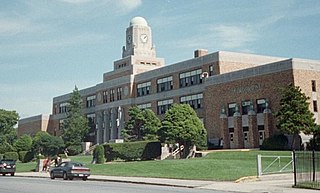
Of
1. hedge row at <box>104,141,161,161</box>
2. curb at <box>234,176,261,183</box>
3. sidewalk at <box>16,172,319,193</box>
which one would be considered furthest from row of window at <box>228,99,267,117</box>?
curb at <box>234,176,261,183</box>

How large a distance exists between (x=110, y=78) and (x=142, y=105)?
49.6 feet

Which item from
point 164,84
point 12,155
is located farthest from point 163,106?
point 12,155

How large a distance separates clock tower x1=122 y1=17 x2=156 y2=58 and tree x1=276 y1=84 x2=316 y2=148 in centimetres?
4821

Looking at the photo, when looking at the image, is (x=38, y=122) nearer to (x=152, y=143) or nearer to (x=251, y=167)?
(x=152, y=143)

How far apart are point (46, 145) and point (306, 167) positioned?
186 feet

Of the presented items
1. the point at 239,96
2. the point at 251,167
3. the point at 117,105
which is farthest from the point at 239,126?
the point at 117,105

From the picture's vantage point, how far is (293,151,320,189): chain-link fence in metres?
23.2

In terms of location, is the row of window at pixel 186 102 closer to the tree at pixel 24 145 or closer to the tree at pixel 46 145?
the tree at pixel 46 145

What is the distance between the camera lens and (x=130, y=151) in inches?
1916

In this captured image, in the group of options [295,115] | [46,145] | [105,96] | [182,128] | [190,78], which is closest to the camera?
[295,115]

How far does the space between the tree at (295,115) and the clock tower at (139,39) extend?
4821cm

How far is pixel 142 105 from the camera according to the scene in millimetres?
79625

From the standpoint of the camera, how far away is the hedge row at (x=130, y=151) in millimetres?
48688

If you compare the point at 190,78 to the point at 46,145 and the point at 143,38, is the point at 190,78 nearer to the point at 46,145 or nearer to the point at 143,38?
the point at 46,145
